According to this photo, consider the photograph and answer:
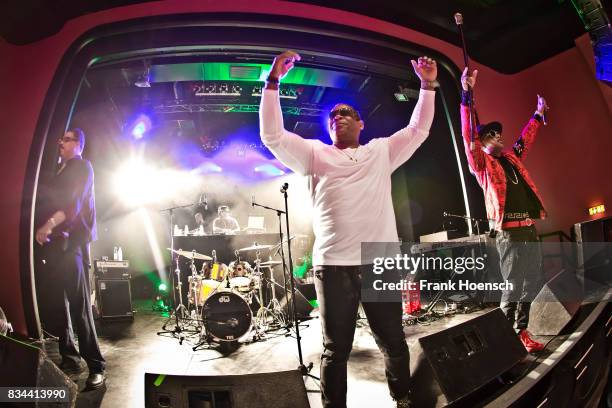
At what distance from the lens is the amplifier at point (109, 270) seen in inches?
158

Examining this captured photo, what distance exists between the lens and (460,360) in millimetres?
1792

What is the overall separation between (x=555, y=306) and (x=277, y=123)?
3247 millimetres

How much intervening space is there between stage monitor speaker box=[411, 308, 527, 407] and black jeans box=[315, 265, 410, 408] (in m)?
0.11

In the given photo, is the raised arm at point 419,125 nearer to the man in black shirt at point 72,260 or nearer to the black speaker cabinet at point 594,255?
the black speaker cabinet at point 594,255

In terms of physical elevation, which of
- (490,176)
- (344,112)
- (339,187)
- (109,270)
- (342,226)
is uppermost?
(344,112)

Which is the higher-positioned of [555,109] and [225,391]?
[555,109]

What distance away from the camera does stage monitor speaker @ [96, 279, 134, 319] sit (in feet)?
13.2

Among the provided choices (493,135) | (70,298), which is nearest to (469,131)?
(493,135)

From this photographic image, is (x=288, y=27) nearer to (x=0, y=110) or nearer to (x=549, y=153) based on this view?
(x=0, y=110)

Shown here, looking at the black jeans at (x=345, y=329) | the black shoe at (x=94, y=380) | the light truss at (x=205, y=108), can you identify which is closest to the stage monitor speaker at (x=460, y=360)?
the black jeans at (x=345, y=329)

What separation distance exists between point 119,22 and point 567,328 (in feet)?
17.0

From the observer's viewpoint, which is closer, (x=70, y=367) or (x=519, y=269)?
(x=70, y=367)

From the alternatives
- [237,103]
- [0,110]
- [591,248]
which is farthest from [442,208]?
[0,110]

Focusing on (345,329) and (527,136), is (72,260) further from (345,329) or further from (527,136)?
(527,136)
